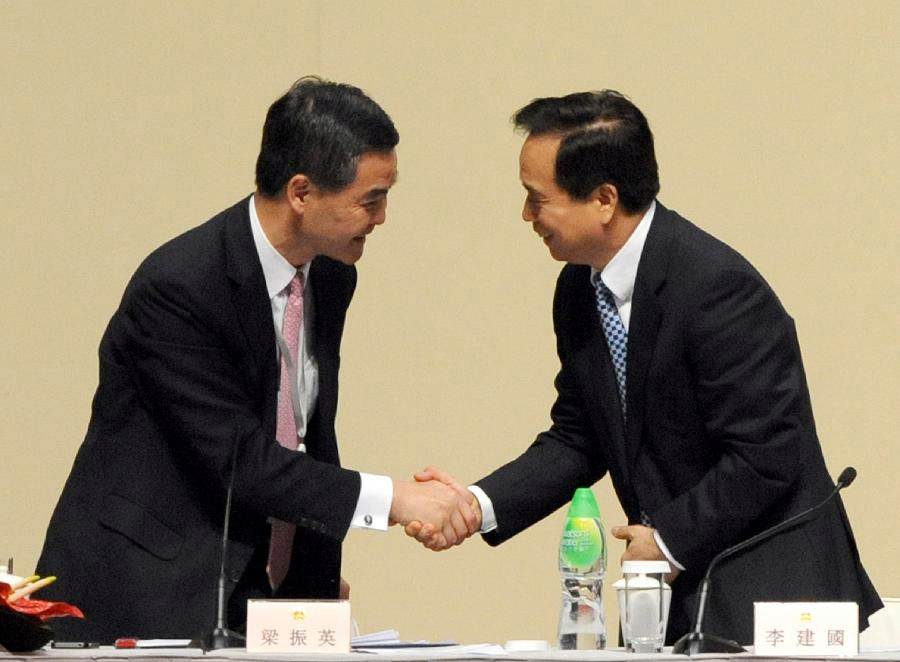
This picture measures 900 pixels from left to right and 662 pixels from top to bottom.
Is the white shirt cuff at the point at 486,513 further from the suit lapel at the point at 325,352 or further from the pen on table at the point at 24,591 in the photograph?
the pen on table at the point at 24,591

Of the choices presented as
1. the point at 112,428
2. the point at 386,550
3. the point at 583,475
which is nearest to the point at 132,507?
the point at 112,428

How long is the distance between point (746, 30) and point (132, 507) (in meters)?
1.92

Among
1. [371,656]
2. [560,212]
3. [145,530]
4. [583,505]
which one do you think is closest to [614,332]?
[560,212]

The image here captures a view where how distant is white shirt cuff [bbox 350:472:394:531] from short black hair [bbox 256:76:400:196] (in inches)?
18.3

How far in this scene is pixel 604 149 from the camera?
2.84 m

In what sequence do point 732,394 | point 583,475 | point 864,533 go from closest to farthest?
point 732,394 < point 583,475 < point 864,533

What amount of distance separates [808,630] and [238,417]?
3.14ft

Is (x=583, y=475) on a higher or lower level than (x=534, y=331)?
lower

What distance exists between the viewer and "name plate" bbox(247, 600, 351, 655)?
215cm

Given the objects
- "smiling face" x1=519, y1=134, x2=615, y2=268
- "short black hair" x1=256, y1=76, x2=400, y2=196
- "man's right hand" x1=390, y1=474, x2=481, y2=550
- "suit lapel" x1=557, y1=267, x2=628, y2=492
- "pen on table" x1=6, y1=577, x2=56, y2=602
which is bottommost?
"pen on table" x1=6, y1=577, x2=56, y2=602

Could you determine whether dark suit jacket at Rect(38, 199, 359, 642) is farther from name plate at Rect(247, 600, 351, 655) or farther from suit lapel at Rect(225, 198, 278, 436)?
name plate at Rect(247, 600, 351, 655)

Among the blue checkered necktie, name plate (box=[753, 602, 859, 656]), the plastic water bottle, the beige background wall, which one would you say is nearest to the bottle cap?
the plastic water bottle

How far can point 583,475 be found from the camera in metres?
3.09

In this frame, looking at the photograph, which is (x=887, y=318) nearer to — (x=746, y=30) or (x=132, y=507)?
(x=746, y=30)
